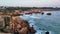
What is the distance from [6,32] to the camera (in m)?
1.65

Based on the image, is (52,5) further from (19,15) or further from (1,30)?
(1,30)

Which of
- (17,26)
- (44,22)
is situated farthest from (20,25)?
(44,22)


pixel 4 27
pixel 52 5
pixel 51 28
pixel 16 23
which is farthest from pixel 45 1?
pixel 4 27

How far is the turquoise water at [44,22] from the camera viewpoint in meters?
1.60

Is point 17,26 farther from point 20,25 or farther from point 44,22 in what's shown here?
point 44,22

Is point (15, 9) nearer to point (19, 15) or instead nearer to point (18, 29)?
point (19, 15)

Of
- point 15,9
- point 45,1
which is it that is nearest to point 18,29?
point 15,9

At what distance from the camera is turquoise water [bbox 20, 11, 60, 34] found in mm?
1601

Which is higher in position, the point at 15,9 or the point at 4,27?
the point at 15,9

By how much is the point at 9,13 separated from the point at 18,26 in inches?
8.7

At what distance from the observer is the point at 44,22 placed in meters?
1.62

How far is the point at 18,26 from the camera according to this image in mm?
1625

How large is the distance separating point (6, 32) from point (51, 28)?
64 cm

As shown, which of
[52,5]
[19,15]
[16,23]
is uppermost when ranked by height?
[52,5]
